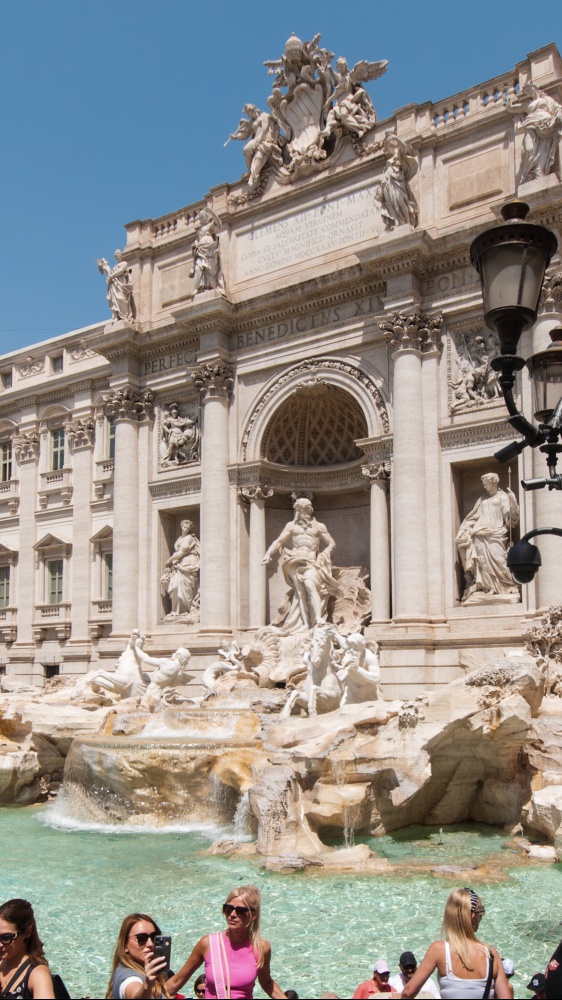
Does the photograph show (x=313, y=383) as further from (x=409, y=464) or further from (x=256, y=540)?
(x=256, y=540)

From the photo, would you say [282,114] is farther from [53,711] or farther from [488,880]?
[488,880]

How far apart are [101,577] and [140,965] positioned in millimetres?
23216

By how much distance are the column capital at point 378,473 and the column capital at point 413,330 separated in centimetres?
267

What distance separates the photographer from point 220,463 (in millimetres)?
23531

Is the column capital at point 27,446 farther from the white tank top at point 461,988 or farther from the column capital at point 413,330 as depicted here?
the white tank top at point 461,988

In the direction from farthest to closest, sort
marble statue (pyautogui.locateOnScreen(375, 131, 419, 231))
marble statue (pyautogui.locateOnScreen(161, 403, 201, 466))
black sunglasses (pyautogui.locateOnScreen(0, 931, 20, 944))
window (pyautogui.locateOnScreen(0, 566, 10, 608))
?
window (pyautogui.locateOnScreen(0, 566, 10, 608)) < marble statue (pyautogui.locateOnScreen(161, 403, 201, 466)) < marble statue (pyautogui.locateOnScreen(375, 131, 419, 231)) < black sunglasses (pyautogui.locateOnScreen(0, 931, 20, 944))

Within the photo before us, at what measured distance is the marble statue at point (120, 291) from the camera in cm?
2636

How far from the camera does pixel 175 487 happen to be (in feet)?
82.3

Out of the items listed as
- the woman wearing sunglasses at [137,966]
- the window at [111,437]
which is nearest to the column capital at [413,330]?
the window at [111,437]

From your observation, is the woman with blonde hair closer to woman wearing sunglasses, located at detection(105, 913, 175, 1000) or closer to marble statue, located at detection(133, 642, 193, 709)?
woman wearing sunglasses, located at detection(105, 913, 175, 1000)

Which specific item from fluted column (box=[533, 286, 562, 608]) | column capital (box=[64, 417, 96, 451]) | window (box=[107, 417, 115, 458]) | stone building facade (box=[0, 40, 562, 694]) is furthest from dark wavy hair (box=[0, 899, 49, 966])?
column capital (box=[64, 417, 96, 451])

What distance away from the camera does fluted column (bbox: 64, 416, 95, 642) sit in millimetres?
27266

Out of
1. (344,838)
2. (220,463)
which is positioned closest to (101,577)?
(220,463)

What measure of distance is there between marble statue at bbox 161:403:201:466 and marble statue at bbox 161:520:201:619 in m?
1.81
